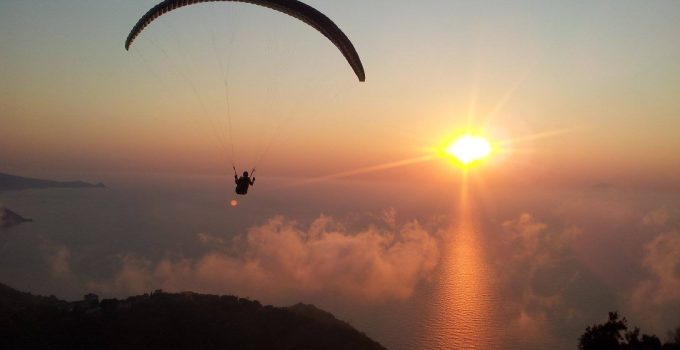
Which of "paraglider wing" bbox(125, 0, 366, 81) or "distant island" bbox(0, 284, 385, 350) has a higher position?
"paraglider wing" bbox(125, 0, 366, 81)

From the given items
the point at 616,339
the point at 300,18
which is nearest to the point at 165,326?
the point at 300,18

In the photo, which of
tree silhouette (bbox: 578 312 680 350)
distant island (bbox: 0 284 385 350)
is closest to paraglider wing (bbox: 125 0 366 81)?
tree silhouette (bbox: 578 312 680 350)

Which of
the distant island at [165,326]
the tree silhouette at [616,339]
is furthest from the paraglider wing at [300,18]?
the distant island at [165,326]

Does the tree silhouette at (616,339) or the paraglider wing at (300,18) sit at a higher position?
the paraglider wing at (300,18)

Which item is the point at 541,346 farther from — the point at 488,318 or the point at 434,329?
the point at 434,329

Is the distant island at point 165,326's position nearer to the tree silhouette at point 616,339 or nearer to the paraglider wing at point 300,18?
the tree silhouette at point 616,339

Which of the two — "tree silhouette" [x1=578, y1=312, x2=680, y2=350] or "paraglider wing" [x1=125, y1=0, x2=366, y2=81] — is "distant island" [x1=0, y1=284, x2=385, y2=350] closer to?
"tree silhouette" [x1=578, y1=312, x2=680, y2=350]

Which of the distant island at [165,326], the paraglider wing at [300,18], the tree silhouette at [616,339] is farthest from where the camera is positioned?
the distant island at [165,326]
